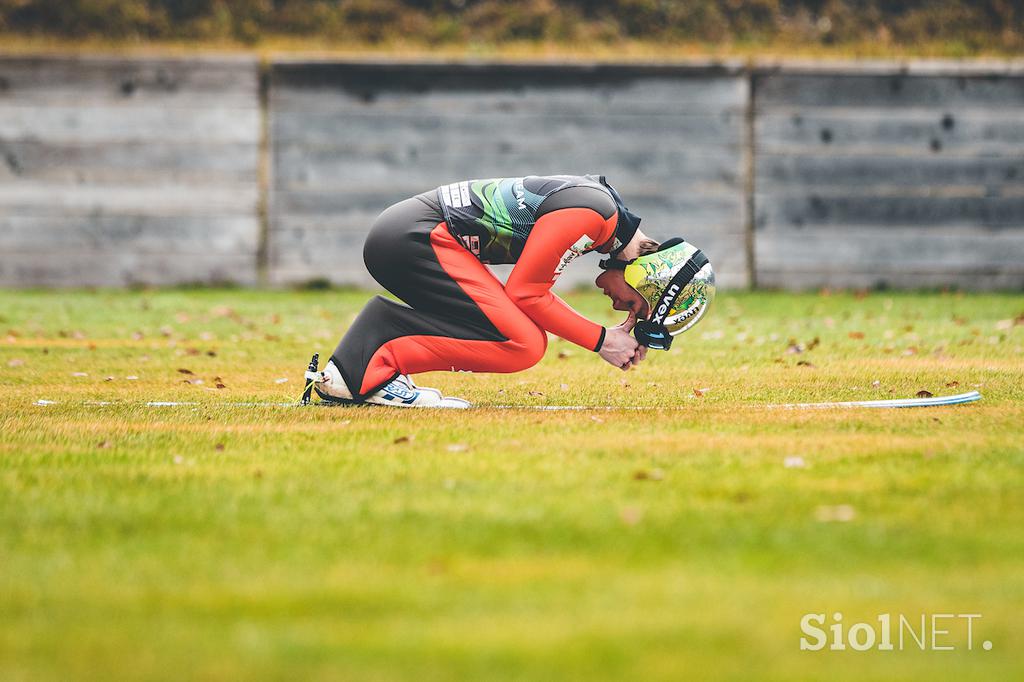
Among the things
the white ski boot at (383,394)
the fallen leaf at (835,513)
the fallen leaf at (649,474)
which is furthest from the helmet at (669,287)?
the fallen leaf at (835,513)

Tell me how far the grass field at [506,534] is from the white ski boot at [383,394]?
0.19 m

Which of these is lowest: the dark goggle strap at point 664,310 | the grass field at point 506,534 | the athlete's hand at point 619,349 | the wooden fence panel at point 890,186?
the grass field at point 506,534

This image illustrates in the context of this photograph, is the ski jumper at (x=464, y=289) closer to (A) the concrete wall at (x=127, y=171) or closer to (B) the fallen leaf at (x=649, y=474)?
(B) the fallen leaf at (x=649, y=474)

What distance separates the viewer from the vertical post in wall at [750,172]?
13.0 meters

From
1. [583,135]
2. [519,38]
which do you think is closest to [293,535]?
[583,135]

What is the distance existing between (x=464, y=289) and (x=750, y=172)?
8.36 meters

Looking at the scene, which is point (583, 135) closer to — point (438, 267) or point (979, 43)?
point (979, 43)

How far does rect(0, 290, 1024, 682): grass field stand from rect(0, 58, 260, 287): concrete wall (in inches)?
280

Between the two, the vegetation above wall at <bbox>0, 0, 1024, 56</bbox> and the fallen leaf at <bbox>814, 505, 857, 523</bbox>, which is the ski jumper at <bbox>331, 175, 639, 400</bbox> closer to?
the fallen leaf at <bbox>814, 505, 857, 523</bbox>

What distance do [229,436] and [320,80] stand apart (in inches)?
361

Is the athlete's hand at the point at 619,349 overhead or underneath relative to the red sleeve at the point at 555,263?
underneath

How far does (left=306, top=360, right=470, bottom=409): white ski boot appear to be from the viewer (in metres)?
5.42

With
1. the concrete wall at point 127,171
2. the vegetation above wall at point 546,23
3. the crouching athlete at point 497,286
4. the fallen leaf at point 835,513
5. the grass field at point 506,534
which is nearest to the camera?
the grass field at point 506,534

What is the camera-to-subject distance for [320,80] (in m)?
13.1
